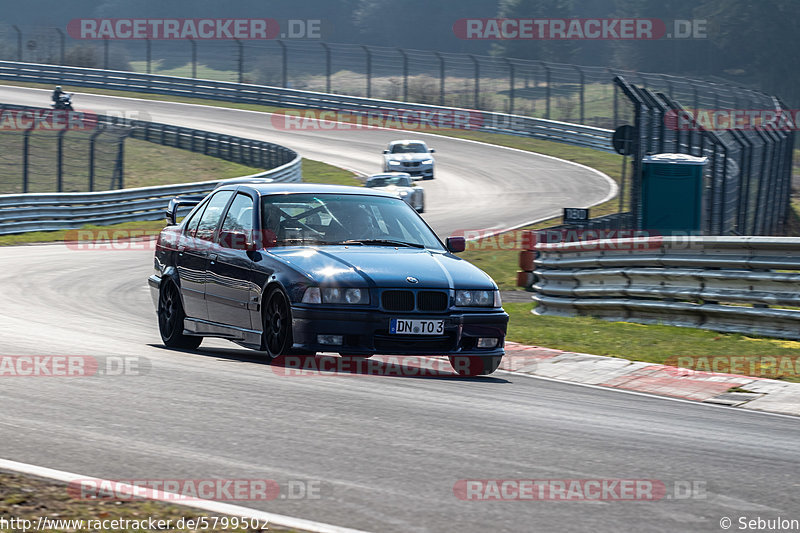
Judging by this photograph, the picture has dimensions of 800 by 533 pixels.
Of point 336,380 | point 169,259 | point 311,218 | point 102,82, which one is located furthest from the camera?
point 102,82

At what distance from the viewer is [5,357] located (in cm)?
818

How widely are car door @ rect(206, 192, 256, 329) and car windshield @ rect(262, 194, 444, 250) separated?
22cm

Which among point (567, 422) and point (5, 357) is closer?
point (567, 422)

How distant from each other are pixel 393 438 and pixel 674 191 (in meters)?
13.7

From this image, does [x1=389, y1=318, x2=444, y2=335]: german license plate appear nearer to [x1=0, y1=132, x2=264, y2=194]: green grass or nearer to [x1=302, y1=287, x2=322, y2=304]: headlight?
[x1=302, y1=287, x2=322, y2=304]: headlight

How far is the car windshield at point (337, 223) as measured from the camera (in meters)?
8.96

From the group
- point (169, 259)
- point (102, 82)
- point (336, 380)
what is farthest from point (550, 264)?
point (102, 82)

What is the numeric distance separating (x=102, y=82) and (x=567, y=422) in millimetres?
55018

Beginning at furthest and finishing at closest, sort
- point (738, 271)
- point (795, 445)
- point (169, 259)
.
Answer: point (738, 271) → point (169, 259) → point (795, 445)

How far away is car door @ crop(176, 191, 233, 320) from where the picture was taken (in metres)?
9.55

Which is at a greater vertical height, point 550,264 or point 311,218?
point 311,218

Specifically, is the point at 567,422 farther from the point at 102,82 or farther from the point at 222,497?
the point at 102,82
